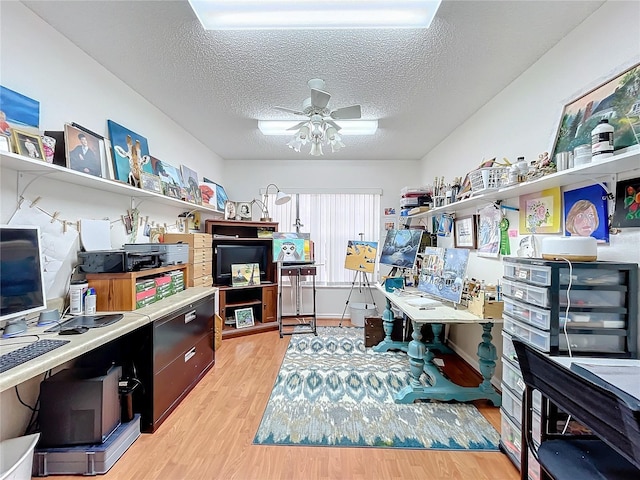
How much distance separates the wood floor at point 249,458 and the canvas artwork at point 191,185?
2.21m

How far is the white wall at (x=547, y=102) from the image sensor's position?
144 centimetres

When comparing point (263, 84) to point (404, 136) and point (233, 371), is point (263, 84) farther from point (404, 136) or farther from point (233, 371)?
point (233, 371)

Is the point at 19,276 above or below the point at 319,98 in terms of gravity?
below

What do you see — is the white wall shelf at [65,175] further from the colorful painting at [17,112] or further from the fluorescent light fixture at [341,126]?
the fluorescent light fixture at [341,126]

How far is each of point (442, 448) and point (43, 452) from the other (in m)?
2.36

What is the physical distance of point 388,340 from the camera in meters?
3.43

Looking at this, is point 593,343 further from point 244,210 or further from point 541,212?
point 244,210

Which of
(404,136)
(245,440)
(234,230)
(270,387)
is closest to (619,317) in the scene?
(245,440)

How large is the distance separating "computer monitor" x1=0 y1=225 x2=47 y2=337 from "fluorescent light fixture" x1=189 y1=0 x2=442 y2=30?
151 centimetres

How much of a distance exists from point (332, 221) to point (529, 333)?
11.0 feet

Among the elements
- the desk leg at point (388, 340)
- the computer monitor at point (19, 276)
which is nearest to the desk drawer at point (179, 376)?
the computer monitor at point (19, 276)

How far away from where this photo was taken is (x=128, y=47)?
1.94 metres

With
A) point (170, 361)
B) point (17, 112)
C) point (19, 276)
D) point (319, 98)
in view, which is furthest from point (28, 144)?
point (319, 98)

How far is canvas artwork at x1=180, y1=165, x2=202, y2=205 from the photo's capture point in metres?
3.33
